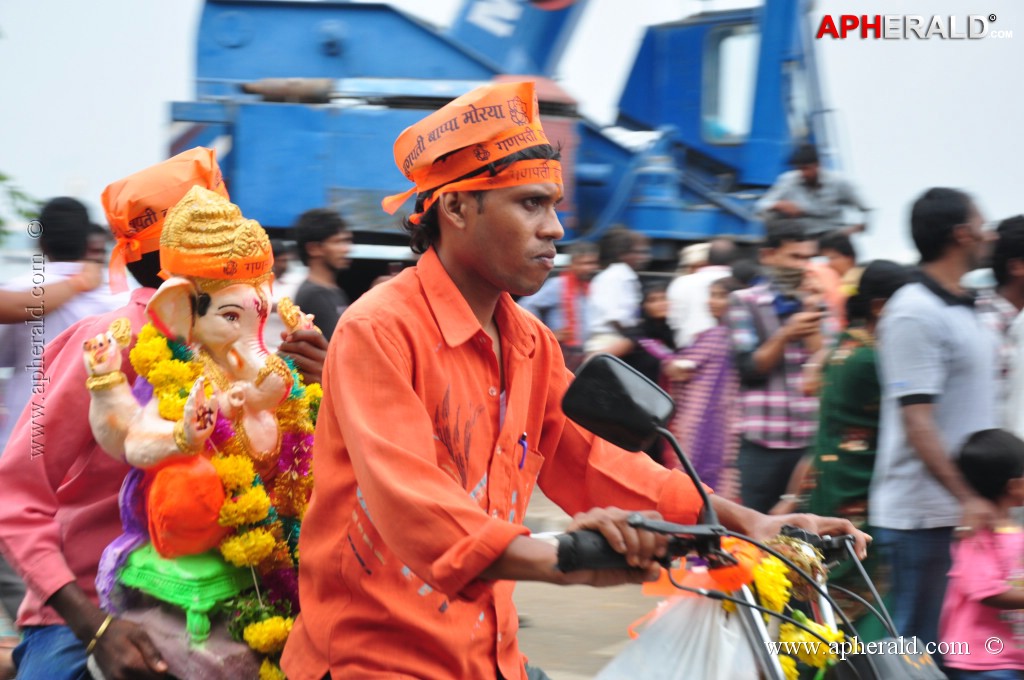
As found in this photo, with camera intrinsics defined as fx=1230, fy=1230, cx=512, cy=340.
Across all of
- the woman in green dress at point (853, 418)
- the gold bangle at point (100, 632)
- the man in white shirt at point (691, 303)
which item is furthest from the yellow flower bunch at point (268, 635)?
the man in white shirt at point (691, 303)

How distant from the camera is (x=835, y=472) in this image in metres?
5.05

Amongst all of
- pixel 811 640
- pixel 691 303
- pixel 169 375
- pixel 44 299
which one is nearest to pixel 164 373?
pixel 169 375

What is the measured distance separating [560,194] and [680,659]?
38.4 inches

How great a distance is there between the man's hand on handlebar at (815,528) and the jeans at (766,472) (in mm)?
3471

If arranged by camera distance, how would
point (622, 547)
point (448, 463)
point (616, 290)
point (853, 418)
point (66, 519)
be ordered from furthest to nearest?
point (616, 290)
point (853, 418)
point (66, 519)
point (448, 463)
point (622, 547)

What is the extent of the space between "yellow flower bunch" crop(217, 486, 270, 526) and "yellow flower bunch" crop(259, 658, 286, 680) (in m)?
0.31

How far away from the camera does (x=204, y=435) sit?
8.70ft

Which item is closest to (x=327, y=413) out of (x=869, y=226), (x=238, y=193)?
(x=869, y=226)

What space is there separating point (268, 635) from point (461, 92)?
8518mm

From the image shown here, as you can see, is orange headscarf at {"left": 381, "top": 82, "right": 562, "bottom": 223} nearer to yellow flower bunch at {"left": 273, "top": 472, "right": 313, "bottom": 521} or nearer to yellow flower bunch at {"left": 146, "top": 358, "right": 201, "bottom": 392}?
yellow flower bunch at {"left": 146, "top": 358, "right": 201, "bottom": 392}

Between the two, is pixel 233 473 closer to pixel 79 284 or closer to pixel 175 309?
pixel 175 309

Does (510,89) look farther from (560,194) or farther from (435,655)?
(435,655)

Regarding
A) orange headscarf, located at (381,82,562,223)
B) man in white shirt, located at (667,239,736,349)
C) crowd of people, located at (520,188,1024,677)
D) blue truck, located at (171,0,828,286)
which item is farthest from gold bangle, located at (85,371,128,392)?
blue truck, located at (171,0,828,286)

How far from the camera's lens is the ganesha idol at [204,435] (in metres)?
2.66
